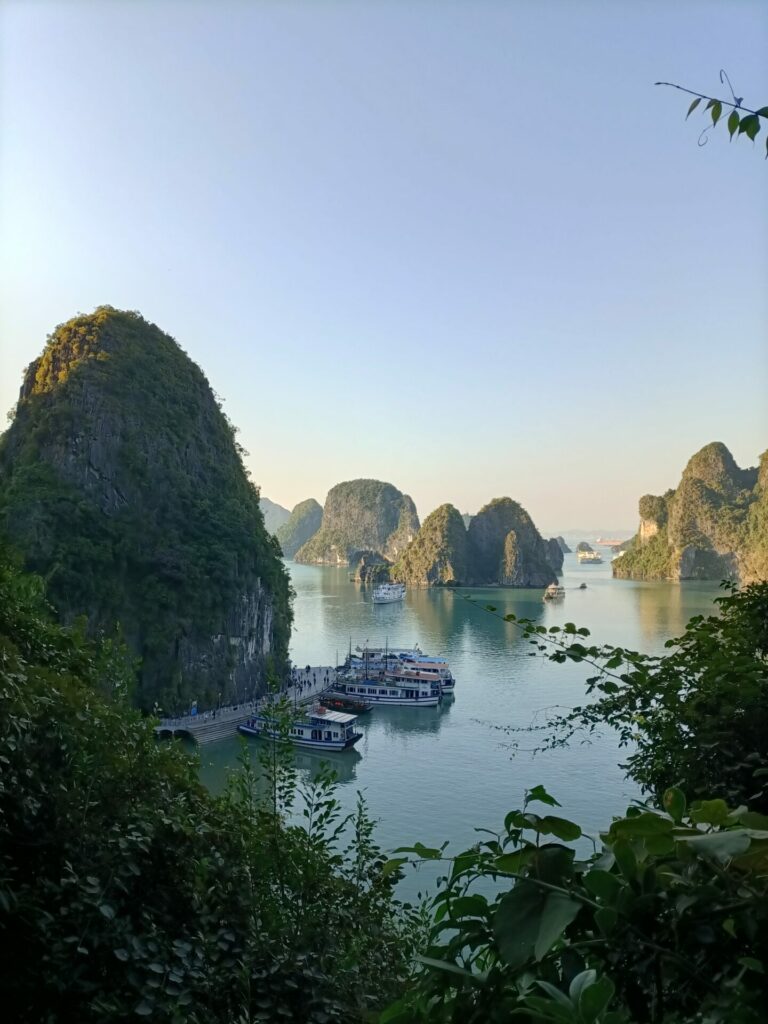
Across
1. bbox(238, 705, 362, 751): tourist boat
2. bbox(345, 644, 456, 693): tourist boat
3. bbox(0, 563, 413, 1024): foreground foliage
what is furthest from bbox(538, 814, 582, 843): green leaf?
bbox(345, 644, 456, 693): tourist boat

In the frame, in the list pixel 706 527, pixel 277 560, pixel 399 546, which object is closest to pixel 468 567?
pixel 706 527

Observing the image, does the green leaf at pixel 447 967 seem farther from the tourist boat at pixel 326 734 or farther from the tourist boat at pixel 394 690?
the tourist boat at pixel 394 690

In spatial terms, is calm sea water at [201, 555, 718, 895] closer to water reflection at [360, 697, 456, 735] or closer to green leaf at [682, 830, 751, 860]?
water reflection at [360, 697, 456, 735]

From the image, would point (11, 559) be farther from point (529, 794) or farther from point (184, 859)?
point (529, 794)

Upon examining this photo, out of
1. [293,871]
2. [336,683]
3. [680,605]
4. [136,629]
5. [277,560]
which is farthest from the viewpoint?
[680,605]

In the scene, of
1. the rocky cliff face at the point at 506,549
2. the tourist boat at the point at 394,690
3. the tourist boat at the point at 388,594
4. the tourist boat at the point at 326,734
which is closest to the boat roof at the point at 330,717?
the tourist boat at the point at 326,734

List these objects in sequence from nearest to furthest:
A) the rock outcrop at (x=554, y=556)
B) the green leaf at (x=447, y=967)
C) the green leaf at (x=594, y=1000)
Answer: the green leaf at (x=594, y=1000), the green leaf at (x=447, y=967), the rock outcrop at (x=554, y=556)
